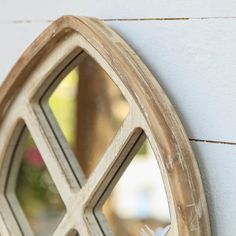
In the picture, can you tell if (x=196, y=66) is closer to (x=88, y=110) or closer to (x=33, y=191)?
(x=88, y=110)

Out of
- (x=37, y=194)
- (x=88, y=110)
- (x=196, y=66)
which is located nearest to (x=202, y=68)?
(x=196, y=66)

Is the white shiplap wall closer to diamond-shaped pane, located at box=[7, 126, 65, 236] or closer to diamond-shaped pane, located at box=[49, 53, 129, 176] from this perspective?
diamond-shaped pane, located at box=[49, 53, 129, 176]

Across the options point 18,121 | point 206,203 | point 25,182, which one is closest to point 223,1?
point 206,203

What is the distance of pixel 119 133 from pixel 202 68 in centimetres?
8

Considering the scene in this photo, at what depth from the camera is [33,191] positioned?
0.80 metres

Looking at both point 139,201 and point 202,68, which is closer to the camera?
point 202,68

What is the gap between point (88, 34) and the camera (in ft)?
1.65

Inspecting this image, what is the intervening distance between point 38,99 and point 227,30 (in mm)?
224

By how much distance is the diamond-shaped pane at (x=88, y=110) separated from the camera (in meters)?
0.59

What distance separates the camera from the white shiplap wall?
44cm

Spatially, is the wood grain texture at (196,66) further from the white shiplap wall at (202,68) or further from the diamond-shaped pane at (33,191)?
the diamond-shaped pane at (33,191)

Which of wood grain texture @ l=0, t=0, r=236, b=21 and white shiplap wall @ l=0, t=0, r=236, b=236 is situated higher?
wood grain texture @ l=0, t=0, r=236, b=21

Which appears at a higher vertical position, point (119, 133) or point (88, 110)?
point (88, 110)

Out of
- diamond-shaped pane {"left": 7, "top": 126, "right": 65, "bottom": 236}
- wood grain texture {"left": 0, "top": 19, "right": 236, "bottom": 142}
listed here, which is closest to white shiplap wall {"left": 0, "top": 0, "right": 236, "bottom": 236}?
wood grain texture {"left": 0, "top": 19, "right": 236, "bottom": 142}
